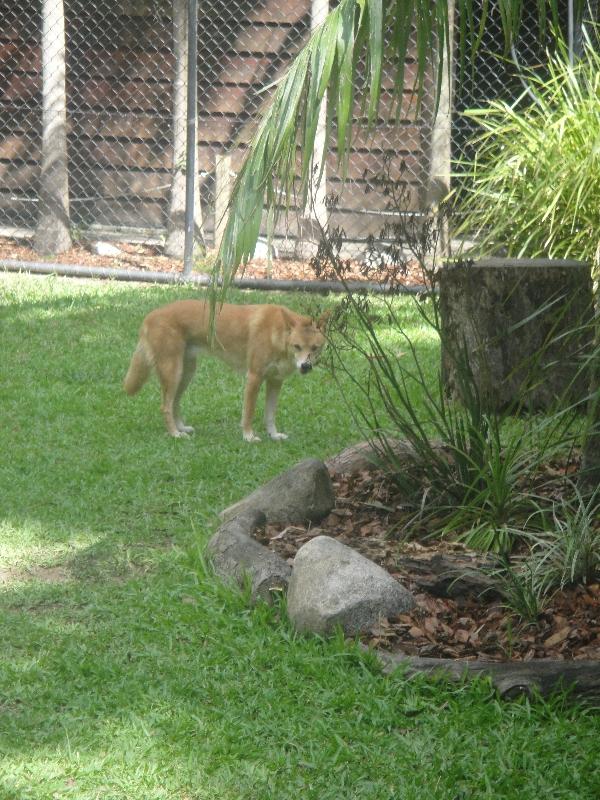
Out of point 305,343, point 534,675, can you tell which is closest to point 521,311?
point 305,343

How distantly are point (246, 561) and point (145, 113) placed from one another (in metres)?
9.72

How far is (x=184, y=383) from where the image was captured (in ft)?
Result: 25.3

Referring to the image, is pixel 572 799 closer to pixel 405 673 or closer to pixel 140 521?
pixel 405 673

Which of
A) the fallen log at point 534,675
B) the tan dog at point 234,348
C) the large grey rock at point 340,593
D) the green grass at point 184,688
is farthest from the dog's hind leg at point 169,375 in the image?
the fallen log at point 534,675

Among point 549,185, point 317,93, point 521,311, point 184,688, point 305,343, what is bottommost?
point 184,688

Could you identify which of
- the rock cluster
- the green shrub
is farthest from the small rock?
the rock cluster

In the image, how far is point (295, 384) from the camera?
8.85 meters

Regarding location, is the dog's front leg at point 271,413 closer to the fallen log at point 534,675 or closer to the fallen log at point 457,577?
the fallen log at point 457,577

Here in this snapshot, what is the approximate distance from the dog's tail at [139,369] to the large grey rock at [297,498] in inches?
83.4

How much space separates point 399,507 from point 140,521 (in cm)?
138

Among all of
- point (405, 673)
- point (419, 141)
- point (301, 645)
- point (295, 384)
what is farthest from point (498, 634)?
point (419, 141)

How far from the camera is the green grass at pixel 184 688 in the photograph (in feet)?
11.8

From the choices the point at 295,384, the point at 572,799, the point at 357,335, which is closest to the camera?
the point at 572,799

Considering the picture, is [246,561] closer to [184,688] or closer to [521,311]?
[184,688]
